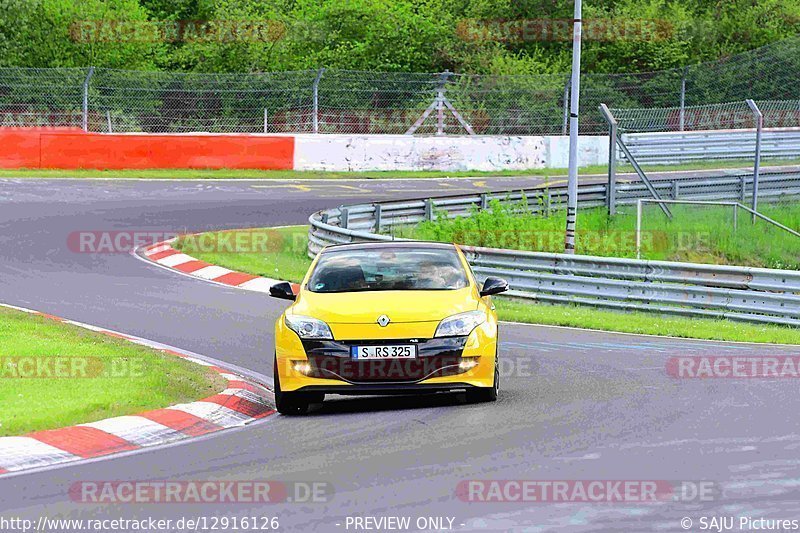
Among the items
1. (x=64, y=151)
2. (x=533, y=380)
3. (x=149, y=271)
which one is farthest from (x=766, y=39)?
(x=533, y=380)

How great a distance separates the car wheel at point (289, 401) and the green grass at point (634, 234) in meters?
14.2

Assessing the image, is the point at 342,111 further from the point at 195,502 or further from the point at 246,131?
the point at 195,502

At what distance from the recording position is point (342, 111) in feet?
130

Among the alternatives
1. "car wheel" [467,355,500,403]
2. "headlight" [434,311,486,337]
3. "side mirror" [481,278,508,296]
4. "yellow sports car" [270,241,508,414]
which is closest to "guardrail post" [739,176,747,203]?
"side mirror" [481,278,508,296]

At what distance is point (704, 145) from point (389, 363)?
22.3 m

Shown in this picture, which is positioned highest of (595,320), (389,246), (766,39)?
(766,39)

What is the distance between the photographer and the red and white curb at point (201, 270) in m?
22.7

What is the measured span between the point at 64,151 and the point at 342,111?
735 centimetres

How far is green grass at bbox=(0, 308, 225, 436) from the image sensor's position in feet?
36.7

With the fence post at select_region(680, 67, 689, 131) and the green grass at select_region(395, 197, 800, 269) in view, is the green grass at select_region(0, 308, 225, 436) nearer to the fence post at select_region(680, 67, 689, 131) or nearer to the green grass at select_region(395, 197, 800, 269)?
the green grass at select_region(395, 197, 800, 269)

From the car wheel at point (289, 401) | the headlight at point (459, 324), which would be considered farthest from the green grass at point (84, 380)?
the headlight at point (459, 324)

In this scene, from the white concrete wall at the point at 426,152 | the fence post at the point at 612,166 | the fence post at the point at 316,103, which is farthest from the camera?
the white concrete wall at the point at 426,152

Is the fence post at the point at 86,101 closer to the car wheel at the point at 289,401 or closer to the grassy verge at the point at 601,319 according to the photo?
the grassy verge at the point at 601,319

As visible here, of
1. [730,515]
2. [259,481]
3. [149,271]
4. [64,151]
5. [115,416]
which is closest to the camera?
[730,515]
